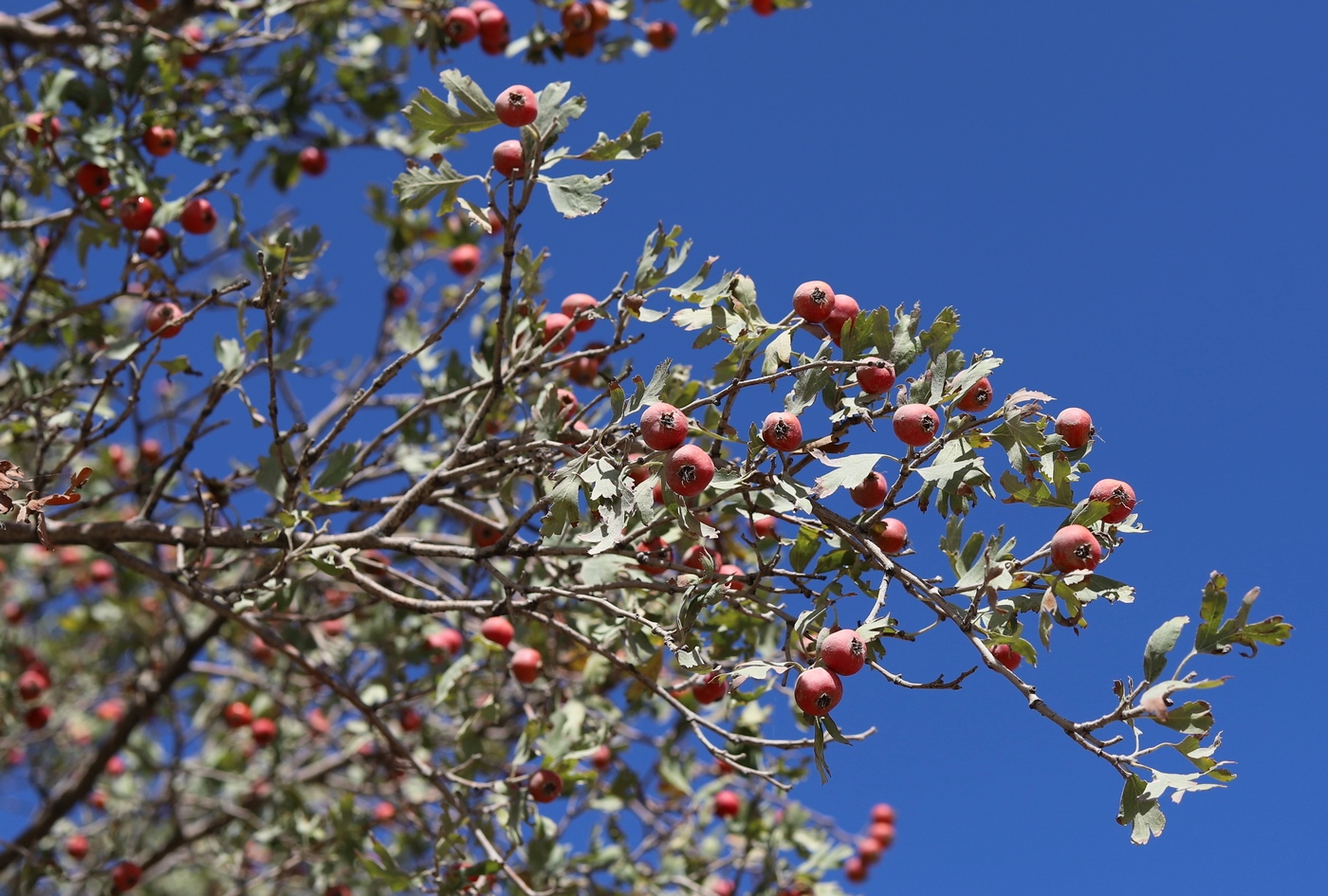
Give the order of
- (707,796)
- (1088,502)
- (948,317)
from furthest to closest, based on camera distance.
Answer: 1. (707,796)
2. (948,317)
3. (1088,502)

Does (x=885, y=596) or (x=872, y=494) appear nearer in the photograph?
(x=885, y=596)

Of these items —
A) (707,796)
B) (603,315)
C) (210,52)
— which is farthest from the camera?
(707,796)

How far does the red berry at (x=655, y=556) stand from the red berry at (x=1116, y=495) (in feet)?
4.00

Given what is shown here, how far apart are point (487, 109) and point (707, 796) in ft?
14.4

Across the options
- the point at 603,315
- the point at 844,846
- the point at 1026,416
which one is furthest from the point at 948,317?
the point at 844,846

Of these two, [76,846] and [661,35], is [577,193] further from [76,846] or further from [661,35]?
[76,846]

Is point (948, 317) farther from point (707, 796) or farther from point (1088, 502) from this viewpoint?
point (707, 796)

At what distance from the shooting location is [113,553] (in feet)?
Result: 13.3

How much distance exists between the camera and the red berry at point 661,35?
23.1 ft

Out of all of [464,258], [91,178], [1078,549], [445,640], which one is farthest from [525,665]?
[464,258]

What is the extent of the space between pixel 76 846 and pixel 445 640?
14.0ft

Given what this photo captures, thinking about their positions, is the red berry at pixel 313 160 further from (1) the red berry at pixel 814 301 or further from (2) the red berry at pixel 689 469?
(2) the red berry at pixel 689 469

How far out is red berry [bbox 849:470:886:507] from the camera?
3.20 m

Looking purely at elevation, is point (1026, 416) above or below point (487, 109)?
below
